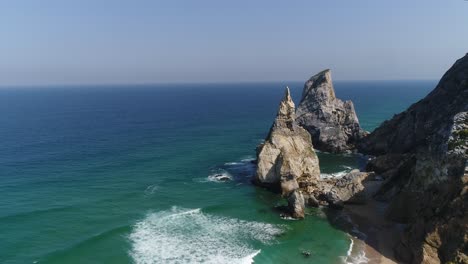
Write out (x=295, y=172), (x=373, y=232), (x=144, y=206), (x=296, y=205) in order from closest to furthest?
(x=373, y=232) < (x=296, y=205) < (x=144, y=206) < (x=295, y=172)

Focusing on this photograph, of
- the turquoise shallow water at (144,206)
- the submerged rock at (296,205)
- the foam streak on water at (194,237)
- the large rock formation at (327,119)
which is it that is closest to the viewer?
the foam streak on water at (194,237)

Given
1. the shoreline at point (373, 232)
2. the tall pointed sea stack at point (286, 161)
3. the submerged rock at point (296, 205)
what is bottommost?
the shoreline at point (373, 232)

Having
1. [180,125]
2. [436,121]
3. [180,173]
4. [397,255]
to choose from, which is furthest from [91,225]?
[180,125]

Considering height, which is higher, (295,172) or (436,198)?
(436,198)

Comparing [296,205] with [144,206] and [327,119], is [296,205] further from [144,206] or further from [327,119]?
[327,119]

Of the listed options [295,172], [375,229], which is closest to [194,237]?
[295,172]

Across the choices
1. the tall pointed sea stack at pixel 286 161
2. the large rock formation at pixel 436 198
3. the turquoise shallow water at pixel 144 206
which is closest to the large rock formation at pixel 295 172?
the tall pointed sea stack at pixel 286 161

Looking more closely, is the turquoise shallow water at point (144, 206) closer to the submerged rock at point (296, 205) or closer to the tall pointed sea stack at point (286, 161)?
the submerged rock at point (296, 205)
